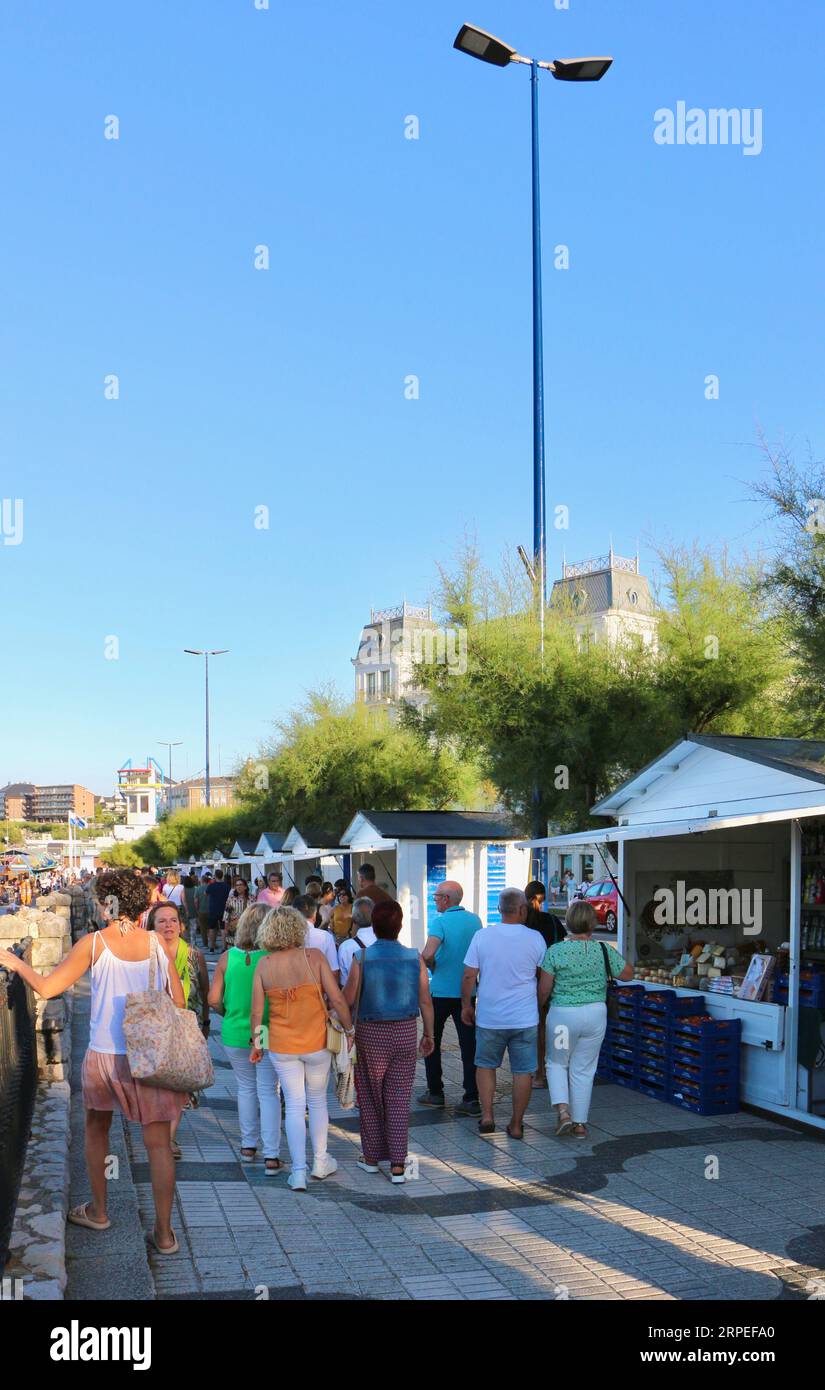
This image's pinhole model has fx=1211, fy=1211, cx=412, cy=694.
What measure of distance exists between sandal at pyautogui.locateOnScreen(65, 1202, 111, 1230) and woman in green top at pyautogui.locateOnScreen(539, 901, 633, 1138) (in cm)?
374

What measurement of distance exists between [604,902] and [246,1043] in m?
25.8

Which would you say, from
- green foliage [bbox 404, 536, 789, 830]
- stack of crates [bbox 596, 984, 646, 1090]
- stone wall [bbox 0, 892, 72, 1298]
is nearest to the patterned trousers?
stone wall [bbox 0, 892, 72, 1298]

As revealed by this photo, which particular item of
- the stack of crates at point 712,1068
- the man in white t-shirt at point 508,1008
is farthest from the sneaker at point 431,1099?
the stack of crates at point 712,1068

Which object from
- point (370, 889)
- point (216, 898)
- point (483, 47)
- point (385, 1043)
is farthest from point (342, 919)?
point (483, 47)

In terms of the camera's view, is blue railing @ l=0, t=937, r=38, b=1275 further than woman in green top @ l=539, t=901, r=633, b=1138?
No

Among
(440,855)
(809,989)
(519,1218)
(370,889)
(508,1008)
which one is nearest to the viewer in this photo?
(519,1218)

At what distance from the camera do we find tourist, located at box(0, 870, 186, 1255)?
18.6 ft

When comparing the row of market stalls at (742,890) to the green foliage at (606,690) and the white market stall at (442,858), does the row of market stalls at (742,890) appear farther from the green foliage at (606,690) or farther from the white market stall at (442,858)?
the white market stall at (442,858)

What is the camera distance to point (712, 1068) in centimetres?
939

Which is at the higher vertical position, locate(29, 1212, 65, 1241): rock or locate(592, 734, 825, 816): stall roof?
locate(592, 734, 825, 816): stall roof

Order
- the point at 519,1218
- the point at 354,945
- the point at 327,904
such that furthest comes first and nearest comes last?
the point at 327,904
the point at 354,945
the point at 519,1218

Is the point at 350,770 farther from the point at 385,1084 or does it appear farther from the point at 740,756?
the point at 385,1084

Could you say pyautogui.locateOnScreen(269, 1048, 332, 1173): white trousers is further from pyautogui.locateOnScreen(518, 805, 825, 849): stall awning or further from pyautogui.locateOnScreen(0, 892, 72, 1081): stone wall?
pyautogui.locateOnScreen(518, 805, 825, 849): stall awning

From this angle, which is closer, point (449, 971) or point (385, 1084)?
point (385, 1084)
